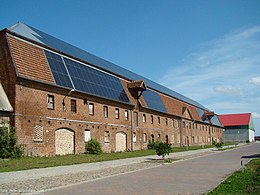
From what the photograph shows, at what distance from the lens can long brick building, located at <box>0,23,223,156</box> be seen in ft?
78.1

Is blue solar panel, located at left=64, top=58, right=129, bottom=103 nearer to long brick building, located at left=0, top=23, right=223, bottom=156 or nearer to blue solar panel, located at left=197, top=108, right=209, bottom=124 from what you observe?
long brick building, located at left=0, top=23, right=223, bottom=156

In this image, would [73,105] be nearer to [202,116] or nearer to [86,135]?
[86,135]

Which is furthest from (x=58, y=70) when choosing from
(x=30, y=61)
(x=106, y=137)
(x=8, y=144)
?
(x=106, y=137)

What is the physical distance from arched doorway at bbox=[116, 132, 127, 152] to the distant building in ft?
254

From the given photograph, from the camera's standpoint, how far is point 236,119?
4400 inches

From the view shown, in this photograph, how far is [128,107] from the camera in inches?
1556

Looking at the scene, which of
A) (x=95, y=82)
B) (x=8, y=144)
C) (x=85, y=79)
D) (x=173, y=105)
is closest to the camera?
(x=8, y=144)

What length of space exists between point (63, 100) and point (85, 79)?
4493 mm

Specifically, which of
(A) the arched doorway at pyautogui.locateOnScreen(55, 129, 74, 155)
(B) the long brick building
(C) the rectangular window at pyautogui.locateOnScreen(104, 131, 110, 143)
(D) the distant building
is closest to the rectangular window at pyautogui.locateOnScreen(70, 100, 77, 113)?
(B) the long brick building

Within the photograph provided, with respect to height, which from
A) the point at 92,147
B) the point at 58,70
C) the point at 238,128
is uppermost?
Answer: the point at 58,70

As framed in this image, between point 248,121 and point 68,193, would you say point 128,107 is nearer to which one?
point 68,193

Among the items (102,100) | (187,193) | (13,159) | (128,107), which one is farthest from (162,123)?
(187,193)

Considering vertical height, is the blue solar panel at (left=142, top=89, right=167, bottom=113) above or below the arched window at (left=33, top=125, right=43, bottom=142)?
above

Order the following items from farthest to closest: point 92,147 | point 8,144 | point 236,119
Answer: point 236,119 < point 92,147 < point 8,144
